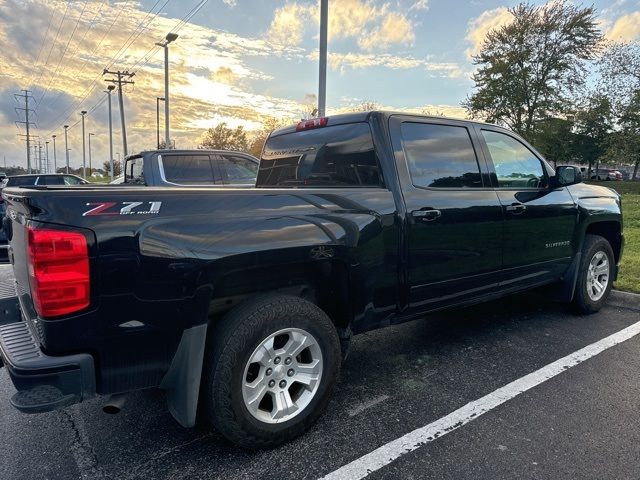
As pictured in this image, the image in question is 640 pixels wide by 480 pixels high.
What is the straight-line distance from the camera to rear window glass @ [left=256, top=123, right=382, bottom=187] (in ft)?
10.3

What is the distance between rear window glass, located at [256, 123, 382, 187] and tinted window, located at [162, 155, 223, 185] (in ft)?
10.5

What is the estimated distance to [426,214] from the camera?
3.11 meters

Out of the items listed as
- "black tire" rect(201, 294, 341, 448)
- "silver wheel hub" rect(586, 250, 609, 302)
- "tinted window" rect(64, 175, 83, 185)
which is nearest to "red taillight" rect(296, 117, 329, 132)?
"black tire" rect(201, 294, 341, 448)

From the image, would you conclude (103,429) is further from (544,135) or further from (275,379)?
(544,135)

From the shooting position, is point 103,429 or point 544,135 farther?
point 544,135

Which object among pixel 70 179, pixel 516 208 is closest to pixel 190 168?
pixel 516 208

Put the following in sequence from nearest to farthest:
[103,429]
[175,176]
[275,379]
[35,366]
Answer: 1. [35,366]
2. [275,379]
3. [103,429]
4. [175,176]

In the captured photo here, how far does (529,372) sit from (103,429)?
9.96 feet

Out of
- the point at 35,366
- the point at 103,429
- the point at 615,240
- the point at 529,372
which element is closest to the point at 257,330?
the point at 35,366

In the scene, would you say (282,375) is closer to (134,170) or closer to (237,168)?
(237,168)

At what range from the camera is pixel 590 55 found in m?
30.6

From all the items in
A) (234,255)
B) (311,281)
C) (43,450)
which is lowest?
(43,450)

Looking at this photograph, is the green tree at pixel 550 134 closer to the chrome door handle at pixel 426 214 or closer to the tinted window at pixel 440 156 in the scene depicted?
the tinted window at pixel 440 156

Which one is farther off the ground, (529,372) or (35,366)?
(35,366)
